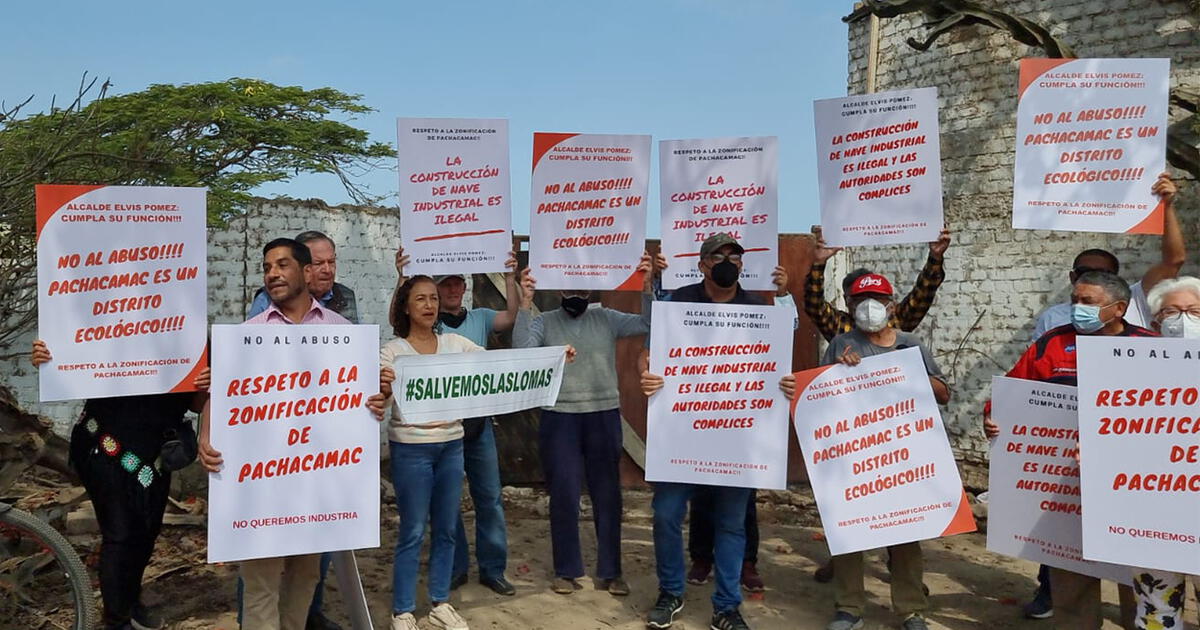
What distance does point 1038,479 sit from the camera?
14.9 feet

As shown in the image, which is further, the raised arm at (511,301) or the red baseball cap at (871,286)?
the raised arm at (511,301)

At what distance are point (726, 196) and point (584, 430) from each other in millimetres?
1466

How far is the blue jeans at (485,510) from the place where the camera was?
18.0ft

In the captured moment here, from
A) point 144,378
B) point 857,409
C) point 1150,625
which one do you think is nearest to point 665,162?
point 857,409

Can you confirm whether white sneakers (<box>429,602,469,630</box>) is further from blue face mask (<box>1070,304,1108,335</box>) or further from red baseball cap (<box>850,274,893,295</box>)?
blue face mask (<box>1070,304,1108,335</box>)

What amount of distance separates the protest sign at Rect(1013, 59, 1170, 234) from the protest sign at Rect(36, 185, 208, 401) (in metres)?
3.84

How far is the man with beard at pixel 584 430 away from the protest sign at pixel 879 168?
1087 millimetres

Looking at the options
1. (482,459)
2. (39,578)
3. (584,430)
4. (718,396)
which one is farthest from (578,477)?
(39,578)

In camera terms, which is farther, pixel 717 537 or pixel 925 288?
pixel 925 288

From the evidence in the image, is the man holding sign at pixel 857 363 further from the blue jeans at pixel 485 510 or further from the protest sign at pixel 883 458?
the blue jeans at pixel 485 510

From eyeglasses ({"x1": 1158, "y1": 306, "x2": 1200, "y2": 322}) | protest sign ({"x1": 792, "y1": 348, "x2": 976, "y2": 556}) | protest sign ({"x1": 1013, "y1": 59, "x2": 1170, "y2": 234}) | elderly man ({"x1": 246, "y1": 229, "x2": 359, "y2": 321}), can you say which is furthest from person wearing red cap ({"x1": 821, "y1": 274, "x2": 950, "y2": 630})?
elderly man ({"x1": 246, "y1": 229, "x2": 359, "y2": 321})

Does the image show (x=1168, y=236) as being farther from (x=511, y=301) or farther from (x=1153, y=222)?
(x=511, y=301)

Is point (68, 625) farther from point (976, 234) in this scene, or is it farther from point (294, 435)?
point (976, 234)

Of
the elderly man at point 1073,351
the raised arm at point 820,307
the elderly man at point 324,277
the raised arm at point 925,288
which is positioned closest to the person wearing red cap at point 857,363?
the raised arm at point 925,288
